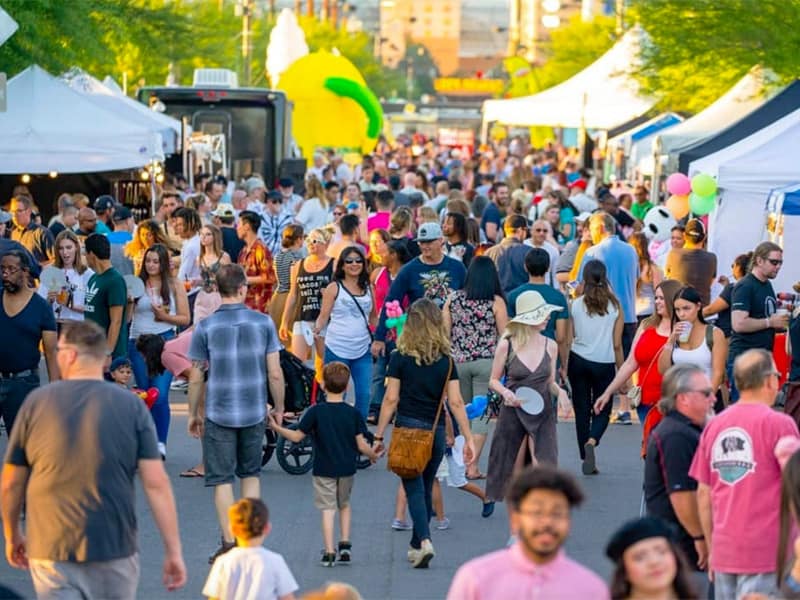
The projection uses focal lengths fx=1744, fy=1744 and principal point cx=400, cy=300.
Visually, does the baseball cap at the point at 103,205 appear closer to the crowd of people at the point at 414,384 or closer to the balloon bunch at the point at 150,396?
the crowd of people at the point at 414,384

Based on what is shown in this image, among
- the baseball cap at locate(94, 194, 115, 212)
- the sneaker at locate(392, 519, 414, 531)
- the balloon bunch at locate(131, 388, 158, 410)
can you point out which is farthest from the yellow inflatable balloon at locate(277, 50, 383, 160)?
the sneaker at locate(392, 519, 414, 531)

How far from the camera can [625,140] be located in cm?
3322

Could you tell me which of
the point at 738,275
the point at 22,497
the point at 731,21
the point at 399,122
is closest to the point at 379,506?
the point at 738,275

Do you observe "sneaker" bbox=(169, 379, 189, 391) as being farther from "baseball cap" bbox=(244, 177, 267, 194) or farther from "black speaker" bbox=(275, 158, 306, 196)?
"black speaker" bbox=(275, 158, 306, 196)

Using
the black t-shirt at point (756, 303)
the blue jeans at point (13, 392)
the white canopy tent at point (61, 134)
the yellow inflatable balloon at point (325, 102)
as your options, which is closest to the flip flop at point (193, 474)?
the blue jeans at point (13, 392)

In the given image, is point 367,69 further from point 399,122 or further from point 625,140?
point 625,140

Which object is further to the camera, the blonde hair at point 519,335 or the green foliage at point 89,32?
the green foliage at point 89,32

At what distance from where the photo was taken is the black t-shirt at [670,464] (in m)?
7.38

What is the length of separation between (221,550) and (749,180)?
343 inches

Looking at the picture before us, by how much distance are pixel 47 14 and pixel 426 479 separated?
11340 millimetres

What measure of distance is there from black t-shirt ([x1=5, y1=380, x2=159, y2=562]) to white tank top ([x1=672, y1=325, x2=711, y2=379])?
457 cm

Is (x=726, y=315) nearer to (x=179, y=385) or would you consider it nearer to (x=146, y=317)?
(x=146, y=317)

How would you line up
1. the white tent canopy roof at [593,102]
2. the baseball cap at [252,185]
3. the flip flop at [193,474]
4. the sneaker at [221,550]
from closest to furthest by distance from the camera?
the sneaker at [221,550]
the flip flop at [193,474]
the baseball cap at [252,185]
the white tent canopy roof at [593,102]

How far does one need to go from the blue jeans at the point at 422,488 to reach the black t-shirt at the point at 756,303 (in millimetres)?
3369
